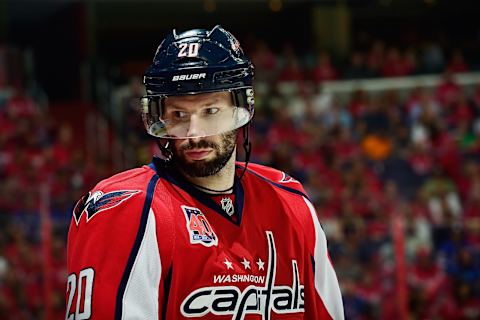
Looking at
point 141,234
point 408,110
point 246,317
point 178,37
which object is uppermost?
point 178,37

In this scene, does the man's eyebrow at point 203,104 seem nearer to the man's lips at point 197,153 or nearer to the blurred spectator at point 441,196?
the man's lips at point 197,153

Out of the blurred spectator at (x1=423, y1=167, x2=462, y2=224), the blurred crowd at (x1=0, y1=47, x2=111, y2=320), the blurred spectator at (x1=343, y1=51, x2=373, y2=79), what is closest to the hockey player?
the blurred crowd at (x1=0, y1=47, x2=111, y2=320)

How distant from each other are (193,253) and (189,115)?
1.18 ft

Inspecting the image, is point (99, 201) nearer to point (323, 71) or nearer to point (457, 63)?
point (323, 71)

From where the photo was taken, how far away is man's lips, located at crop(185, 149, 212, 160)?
2.47m

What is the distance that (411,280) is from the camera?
8.40 meters

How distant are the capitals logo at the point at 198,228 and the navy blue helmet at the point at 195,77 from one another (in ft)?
0.65

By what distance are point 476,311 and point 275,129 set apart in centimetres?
476

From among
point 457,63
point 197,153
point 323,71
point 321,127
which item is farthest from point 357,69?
point 197,153

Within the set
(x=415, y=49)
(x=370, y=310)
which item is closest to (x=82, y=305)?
(x=370, y=310)

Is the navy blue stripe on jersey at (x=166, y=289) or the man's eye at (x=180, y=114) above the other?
the man's eye at (x=180, y=114)

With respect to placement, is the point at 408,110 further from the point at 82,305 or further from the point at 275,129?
the point at 82,305

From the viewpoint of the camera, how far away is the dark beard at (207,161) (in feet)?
8.13

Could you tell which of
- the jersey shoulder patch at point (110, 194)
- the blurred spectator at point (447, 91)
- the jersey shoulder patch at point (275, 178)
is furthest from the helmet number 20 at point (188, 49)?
the blurred spectator at point (447, 91)
